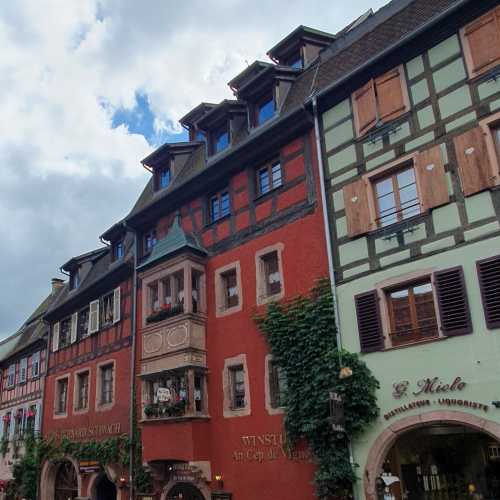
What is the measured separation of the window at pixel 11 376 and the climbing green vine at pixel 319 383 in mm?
20034

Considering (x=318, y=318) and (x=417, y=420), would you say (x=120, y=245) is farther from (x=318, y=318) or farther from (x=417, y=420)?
(x=417, y=420)

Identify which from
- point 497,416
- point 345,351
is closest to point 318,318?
point 345,351

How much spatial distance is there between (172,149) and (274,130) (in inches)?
218

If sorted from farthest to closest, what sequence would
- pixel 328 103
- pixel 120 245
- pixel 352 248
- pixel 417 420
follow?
pixel 120 245 < pixel 328 103 < pixel 352 248 < pixel 417 420

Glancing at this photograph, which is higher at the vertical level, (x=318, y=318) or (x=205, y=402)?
(x=318, y=318)

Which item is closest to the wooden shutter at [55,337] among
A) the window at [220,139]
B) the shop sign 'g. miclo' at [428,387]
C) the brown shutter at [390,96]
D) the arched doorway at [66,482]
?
the arched doorway at [66,482]

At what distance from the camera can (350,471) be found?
11.8m

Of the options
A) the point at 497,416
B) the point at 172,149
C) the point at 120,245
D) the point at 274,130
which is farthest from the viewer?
the point at 120,245

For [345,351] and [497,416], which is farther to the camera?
[345,351]

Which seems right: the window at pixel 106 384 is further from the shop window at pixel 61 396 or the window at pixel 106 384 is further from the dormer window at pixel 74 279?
the dormer window at pixel 74 279

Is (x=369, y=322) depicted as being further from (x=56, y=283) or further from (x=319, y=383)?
(x=56, y=283)

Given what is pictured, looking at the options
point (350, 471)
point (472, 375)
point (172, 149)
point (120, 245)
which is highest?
point (172, 149)

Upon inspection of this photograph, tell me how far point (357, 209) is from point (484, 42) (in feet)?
13.9

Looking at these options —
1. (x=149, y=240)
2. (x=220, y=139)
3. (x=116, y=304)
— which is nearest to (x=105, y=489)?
(x=116, y=304)
